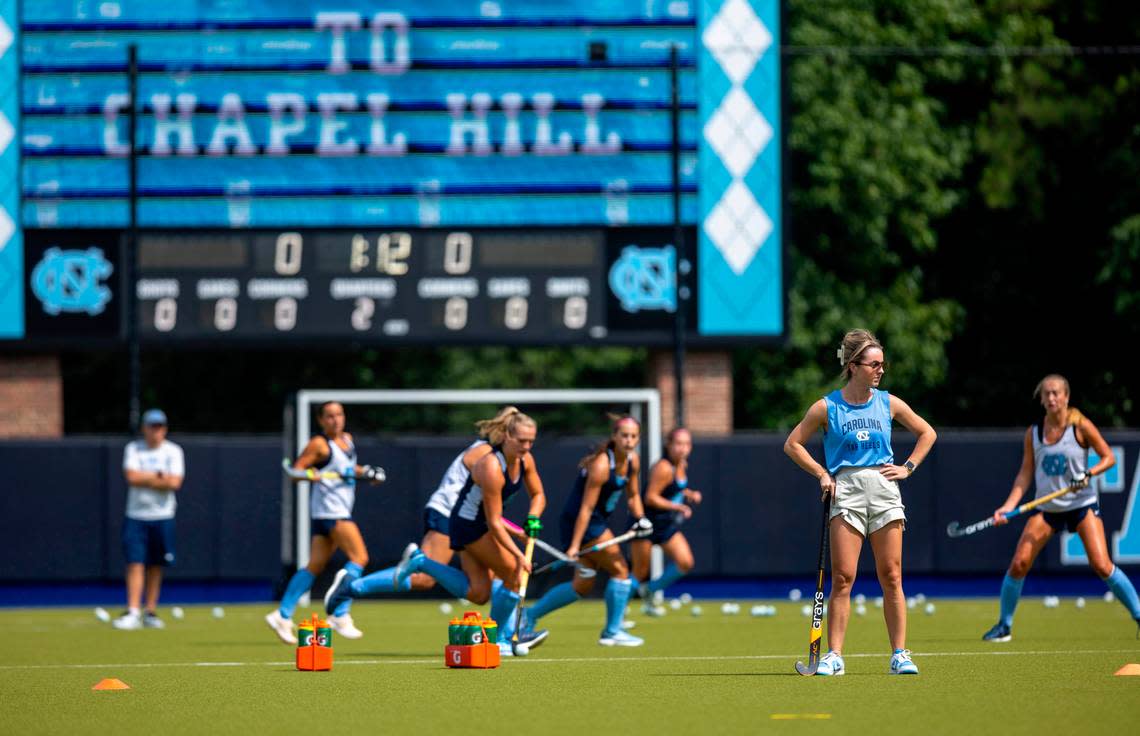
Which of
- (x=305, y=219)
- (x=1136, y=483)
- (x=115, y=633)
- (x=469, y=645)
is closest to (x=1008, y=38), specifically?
(x=1136, y=483)

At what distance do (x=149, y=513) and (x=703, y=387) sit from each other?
7318mm

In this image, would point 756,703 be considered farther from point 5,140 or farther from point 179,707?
point 5,140

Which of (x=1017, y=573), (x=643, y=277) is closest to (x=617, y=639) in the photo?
(x=1017, y=573)

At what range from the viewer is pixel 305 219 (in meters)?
22.2

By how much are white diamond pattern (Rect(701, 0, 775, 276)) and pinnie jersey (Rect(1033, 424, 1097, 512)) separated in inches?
299

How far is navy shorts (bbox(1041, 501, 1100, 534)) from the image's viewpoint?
15305 millimetres

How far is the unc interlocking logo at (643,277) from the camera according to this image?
22203mm

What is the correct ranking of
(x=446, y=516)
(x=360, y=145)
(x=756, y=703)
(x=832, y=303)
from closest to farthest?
1. (x=756, y=703)
2. (x=446, y=516)
3. (x=360, y=145)
4. (x=832, y=303)

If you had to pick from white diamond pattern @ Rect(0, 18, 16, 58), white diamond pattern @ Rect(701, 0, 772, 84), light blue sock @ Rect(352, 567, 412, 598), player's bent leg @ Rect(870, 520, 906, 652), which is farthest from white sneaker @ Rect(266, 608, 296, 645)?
white diamond pattern @ Rect(701, 0, 772, 84)

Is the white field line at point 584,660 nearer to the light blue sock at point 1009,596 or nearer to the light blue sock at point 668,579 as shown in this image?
the light blue sock at point 1009,596

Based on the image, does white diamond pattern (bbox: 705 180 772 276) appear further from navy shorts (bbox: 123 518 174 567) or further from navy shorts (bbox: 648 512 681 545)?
navy shorts (bbox: 123 518 174 567)

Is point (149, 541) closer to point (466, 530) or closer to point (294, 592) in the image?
point (294, 592)

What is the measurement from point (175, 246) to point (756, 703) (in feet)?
42.6

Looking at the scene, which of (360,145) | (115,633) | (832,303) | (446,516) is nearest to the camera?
(446,516)
